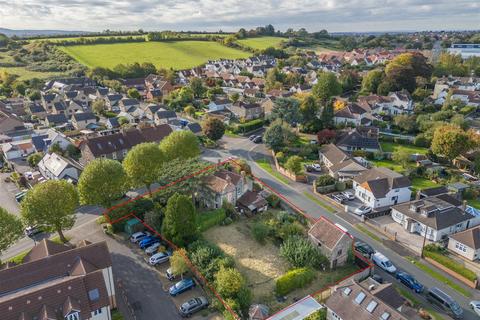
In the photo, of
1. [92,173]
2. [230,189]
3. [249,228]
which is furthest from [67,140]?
[249,228]

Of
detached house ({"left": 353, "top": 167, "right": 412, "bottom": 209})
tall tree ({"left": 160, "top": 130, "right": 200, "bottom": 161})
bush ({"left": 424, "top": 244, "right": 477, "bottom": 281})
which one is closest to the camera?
bush ({"left": 424, "top": 244, "right": 477, "bottom": 281})

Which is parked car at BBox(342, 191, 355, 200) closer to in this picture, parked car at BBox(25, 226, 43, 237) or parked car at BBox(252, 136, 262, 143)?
parked car at BBox(252, 136, 262, 143)

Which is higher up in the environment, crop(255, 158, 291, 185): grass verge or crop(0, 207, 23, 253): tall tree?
crop(0, 207, 23, 253): tall tree

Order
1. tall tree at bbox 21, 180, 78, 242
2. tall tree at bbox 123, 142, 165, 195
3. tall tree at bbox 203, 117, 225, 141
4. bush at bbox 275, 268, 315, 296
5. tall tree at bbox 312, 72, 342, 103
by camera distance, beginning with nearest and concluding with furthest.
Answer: bush at bbox 275, 268, 315, 296 → tall tree at bbox 21, 180, 78, 242 → tall tree at bbox 123, 142, 165, 195 → tall tree at bbox 203, 117, 225, 141 → tall tree at bbox 312, 72, 342, 103

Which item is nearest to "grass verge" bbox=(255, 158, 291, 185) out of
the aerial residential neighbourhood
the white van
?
the aerial residential neighbourhood

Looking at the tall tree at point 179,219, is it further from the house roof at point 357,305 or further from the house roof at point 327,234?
the house roof at point 357,305

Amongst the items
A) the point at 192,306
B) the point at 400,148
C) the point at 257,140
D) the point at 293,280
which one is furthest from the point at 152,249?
the point at 400,148
